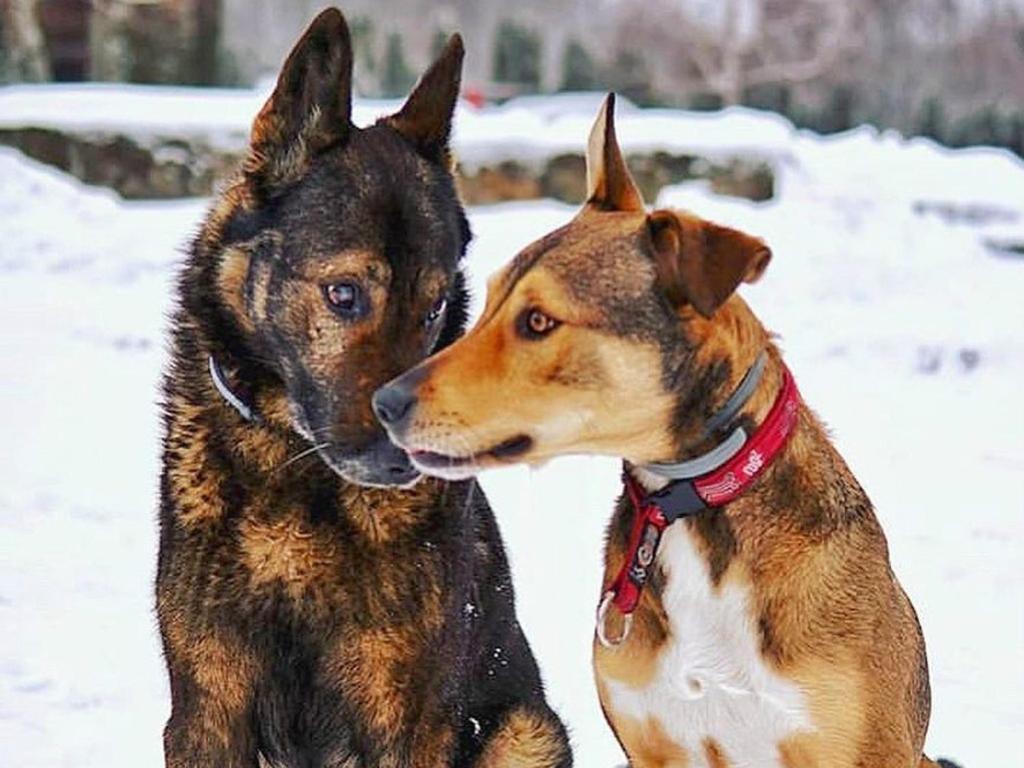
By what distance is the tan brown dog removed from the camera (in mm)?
3473

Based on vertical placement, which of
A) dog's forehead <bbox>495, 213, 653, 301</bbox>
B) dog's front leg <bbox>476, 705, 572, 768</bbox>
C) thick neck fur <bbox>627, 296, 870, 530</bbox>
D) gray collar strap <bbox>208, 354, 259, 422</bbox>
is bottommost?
dog's front leg <bbox>476, 705, 572, 768</bbox>

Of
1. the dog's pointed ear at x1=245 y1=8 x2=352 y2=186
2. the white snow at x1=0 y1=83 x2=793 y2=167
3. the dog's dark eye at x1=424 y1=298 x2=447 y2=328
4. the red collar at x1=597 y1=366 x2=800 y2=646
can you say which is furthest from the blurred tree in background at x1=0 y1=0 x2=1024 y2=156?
the red collar at x1=597 y1=366 x2=800 y2=646

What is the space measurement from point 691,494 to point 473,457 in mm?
527

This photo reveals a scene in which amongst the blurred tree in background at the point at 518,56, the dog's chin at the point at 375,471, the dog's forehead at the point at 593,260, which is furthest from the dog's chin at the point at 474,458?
the blurred tree in background at the point at 518,56

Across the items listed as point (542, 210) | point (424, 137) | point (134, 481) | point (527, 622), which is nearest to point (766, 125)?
point (542, 210)

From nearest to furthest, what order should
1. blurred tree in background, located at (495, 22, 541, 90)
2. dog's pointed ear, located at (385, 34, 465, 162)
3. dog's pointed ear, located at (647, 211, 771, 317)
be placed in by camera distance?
dog's pointed ear, located at (647, 211, 771, 317) < dog's pointed ear, located at (385, 34, 465, 162) < blurred tree in background, located at (495, 22, 541, 90)

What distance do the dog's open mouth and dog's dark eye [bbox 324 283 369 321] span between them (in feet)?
1.35

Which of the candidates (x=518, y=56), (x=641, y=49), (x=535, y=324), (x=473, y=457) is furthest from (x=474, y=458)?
(x=641, y=49)

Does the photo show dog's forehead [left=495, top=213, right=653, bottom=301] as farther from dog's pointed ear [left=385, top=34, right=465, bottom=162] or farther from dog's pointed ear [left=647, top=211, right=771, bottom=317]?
dog's pointed ear [left=385, top=34, right=465, bottom=162]

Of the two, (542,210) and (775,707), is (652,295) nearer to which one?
(775,707)

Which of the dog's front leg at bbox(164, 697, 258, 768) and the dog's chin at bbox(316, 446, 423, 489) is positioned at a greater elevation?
the dog's chin at bbox(316, 446, 423, 489)

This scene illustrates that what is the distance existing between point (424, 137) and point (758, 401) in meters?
1.01

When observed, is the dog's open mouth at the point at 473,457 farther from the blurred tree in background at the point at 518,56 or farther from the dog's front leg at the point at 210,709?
the blurred tree in background at the point at 518,56

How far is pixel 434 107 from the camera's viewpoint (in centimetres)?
407
